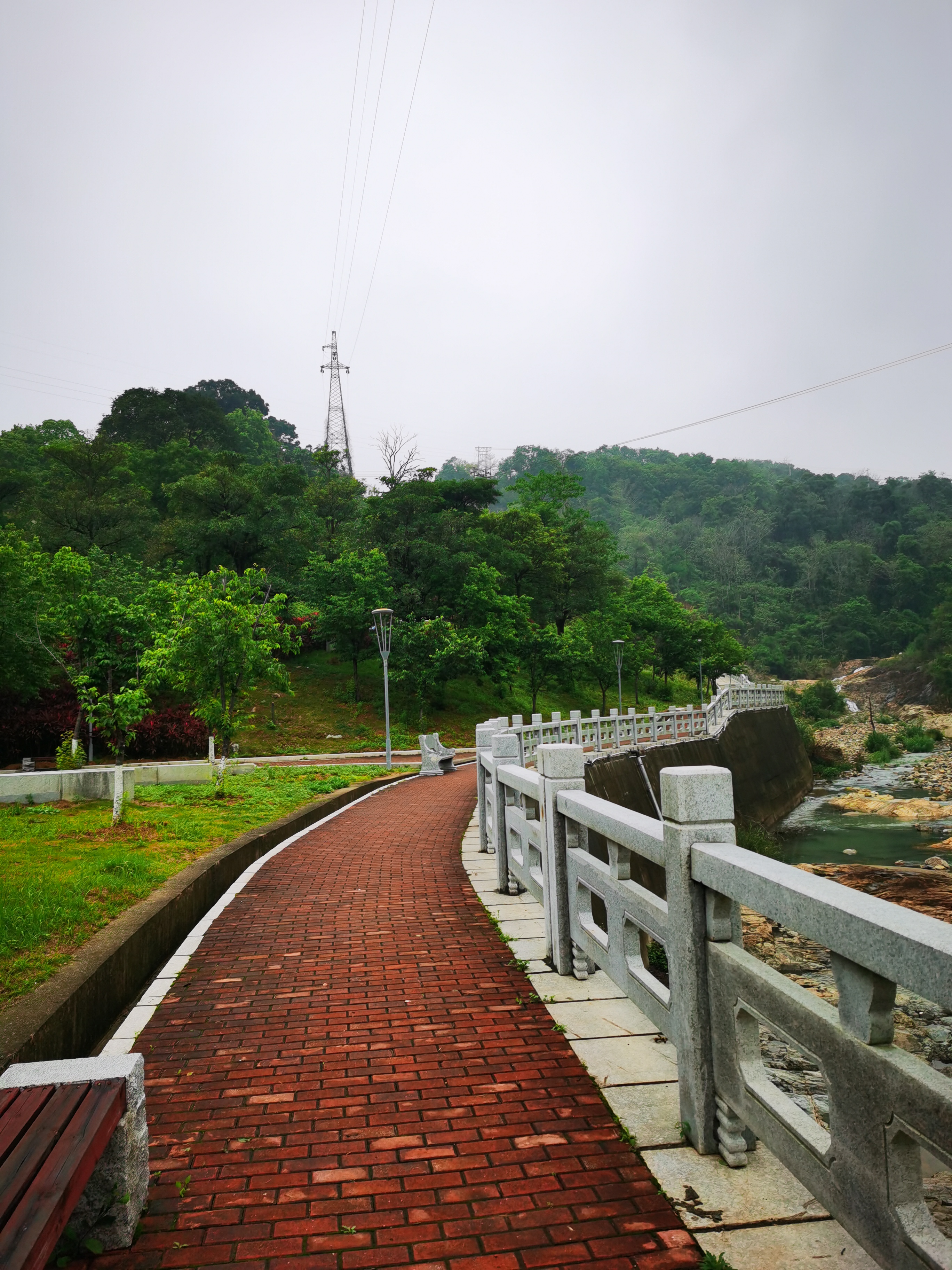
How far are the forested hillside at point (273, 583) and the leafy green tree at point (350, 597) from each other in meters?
0.11

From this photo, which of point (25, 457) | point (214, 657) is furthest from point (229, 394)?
point (214, 657)

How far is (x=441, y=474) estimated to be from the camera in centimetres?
12406

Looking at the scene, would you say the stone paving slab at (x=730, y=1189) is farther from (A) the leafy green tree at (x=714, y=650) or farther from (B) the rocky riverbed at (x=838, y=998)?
(A) the leafy green tree at (x=714, y=650)

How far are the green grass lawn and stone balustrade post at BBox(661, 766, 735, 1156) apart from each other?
126 inches

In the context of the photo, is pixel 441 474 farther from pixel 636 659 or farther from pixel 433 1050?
pixel 433 1050

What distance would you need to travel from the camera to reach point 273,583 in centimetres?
4069

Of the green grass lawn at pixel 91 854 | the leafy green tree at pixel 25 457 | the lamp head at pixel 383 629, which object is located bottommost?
the green grass lawn at pixel 91 854

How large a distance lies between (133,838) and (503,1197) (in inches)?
276

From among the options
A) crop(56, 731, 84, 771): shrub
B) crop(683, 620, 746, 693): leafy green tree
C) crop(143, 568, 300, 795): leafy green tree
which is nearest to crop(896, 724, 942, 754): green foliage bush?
crop(683, 620, 746, 693): leafy green tree

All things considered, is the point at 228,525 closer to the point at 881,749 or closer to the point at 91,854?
the point at 91,854

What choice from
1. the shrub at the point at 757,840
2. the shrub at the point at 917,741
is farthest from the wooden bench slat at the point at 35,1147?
the shrub at the point at 917,741

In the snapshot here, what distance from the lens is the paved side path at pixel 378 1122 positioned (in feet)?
8.29

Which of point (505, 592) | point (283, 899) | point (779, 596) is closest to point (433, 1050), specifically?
point (283, 899)

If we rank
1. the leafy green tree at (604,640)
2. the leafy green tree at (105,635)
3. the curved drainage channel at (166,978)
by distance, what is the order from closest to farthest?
1. the curved drainage channel at (166,978)
2. the leafy green tree at (105,635)
3. the leafy green tree at (604,640)
